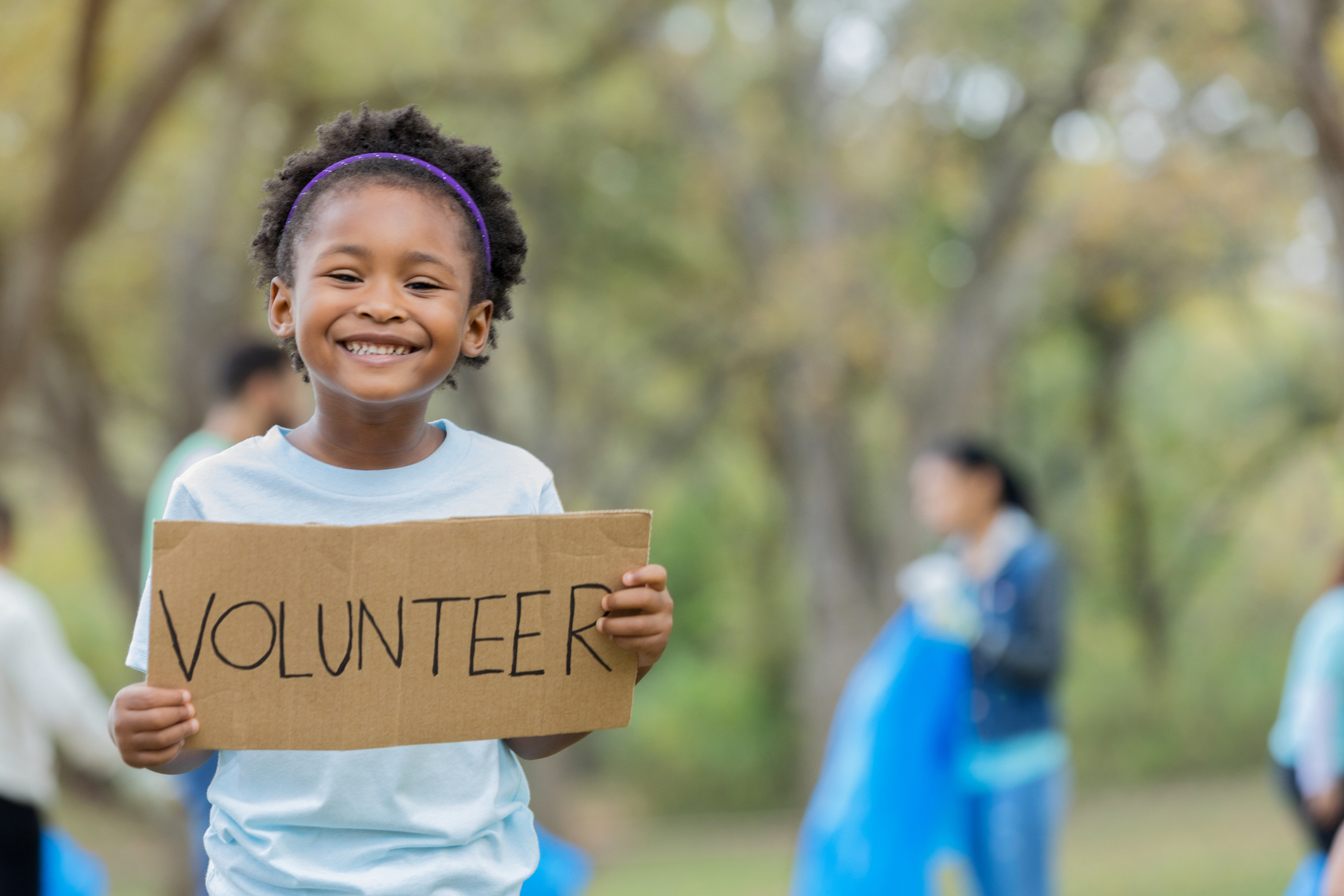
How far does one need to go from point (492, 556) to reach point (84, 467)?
11.2m

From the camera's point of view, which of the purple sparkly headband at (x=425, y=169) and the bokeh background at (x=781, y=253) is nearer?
the purple sparkly headband at (x=425, y=169)

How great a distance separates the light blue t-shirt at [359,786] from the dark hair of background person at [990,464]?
12.5 feet

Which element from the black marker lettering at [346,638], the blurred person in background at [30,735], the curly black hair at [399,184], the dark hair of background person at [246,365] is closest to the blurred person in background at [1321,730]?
the curly black hair at [399,184]

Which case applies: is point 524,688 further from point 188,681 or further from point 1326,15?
point 1326,15


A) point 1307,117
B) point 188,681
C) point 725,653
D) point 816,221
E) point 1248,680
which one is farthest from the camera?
point 725,653

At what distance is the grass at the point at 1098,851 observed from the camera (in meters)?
9.13

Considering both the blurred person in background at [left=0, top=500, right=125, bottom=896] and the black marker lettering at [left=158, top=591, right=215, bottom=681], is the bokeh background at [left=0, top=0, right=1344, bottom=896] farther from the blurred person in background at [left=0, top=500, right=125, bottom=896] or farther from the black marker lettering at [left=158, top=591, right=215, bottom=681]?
the black marker lettering at [left=158, top=591, right=215, bottom=681]

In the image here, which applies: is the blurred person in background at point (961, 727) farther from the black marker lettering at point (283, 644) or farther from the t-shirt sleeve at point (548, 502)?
the black marker lettering at point (283, 644)

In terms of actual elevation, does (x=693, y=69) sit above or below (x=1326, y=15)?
above

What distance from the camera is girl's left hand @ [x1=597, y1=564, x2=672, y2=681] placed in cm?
181

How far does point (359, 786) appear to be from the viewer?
5.72ft

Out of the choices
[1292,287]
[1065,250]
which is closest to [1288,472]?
[1292,287]

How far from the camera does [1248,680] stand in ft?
66.4

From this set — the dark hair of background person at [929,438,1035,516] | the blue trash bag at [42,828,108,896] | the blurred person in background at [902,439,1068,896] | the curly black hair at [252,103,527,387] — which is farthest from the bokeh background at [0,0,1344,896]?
the curly black hair at [252,103,527,387]
